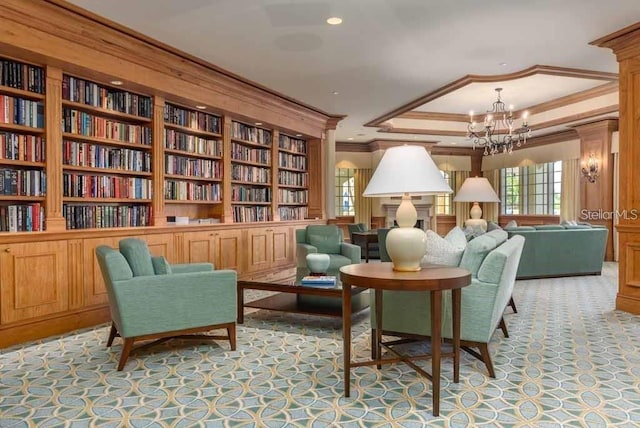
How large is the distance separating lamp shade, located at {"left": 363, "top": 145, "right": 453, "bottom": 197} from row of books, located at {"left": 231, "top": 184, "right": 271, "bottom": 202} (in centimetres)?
403

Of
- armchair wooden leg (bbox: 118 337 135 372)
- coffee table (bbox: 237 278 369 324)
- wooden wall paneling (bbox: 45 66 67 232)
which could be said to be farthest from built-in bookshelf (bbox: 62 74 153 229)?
armchair wooden leg (bbox: 118 337 135 372)

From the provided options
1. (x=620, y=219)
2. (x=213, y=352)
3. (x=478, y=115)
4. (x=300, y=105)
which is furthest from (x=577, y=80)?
(x=213, y=352)

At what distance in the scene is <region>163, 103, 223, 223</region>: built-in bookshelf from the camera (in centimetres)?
543

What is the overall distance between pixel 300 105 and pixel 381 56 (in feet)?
8.04

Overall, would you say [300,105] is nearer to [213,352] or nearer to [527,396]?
[213,352]

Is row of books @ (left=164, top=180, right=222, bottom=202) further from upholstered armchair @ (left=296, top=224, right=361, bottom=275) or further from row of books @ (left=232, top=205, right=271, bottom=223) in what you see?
upholstered armchair @ (left=296, top=224, right=361, bottom=275)

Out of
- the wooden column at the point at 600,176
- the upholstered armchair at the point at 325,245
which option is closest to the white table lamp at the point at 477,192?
the upholstered armchair at the point at 325,245

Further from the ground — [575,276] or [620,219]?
[620,219]

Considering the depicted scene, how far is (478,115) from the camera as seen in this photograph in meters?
9.65

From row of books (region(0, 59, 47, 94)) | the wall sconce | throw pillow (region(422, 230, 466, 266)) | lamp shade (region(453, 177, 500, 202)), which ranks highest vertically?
row of books (region(0, 59, 47, 94))

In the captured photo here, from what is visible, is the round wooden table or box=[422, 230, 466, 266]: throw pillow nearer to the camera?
the round wooden table

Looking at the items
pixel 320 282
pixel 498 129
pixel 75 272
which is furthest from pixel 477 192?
pixel 498 129

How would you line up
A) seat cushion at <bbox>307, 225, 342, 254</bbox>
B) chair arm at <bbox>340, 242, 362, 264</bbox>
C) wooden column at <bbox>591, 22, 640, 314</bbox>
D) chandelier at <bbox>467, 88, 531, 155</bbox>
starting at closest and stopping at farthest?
1. wooden column at <bbox>591, 22, 640, 314</bbox>
2. chair arm at <bbox>340, 242, 362, 264</bbox>
3. seat cushion at <bbox>307, 225, 342, 254</bbox>
4. chandelier at <bbox>467, 88, 531, 155</bbox>

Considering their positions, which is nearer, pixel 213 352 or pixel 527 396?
pixel 527 396
